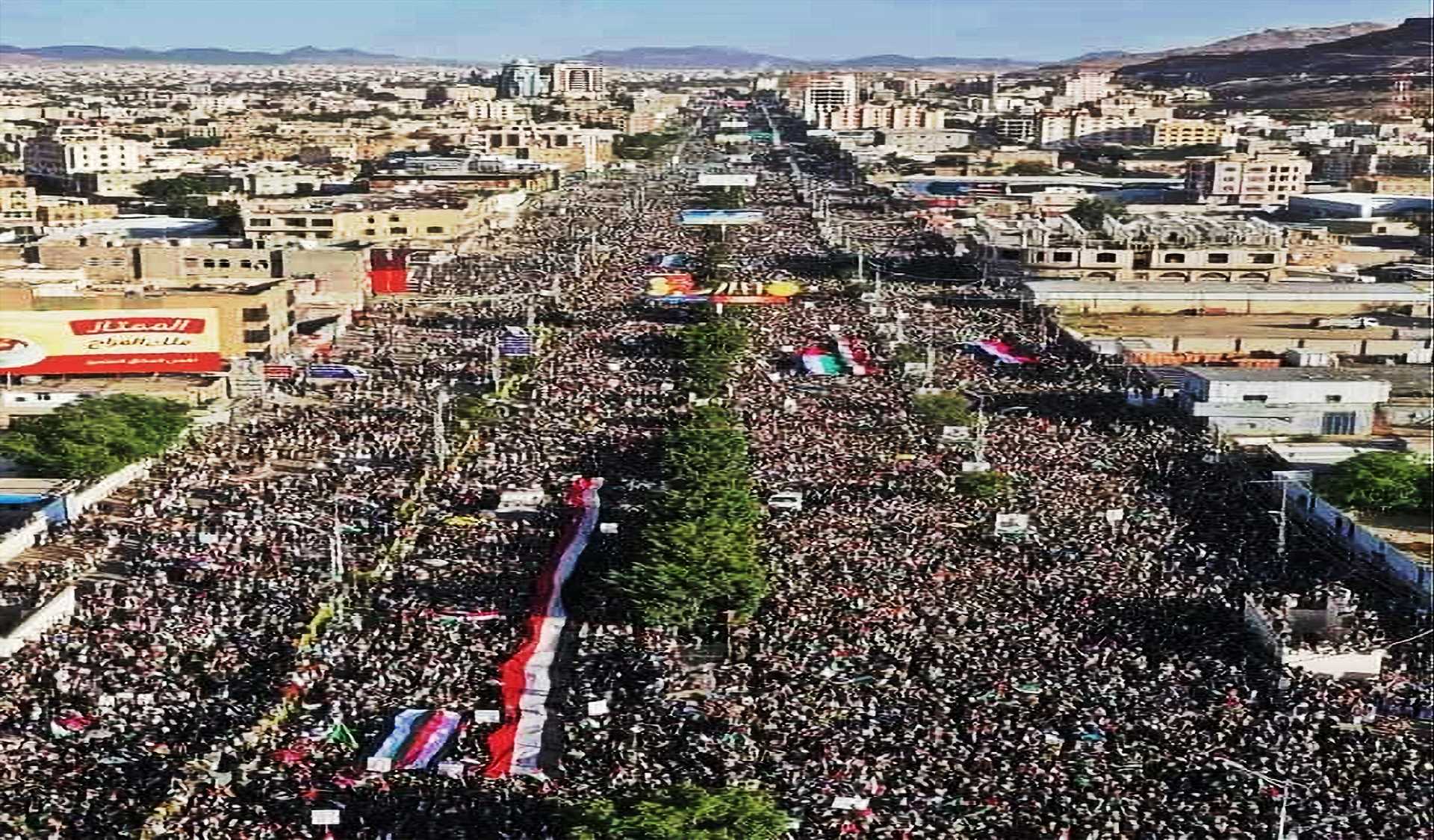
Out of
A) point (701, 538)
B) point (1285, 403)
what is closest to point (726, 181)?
point (1285, 403)

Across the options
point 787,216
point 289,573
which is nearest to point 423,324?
point 289,573

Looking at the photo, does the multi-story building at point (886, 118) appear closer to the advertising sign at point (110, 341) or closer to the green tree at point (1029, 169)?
the green tree at point (1029, 169)

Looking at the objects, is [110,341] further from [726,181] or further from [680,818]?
[726,181]

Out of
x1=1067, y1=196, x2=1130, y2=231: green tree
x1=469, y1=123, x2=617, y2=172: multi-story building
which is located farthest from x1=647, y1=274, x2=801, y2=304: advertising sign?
x1=469, y1=123, x2=617, y2=172: multi-story building

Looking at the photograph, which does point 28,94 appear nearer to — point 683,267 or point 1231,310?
point 683,267

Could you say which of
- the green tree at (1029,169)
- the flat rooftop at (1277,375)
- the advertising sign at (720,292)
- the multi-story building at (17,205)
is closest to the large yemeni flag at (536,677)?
the flat rooftop at (1277,375)

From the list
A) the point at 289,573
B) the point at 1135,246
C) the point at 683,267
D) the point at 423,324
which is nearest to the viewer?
the point at 289,573

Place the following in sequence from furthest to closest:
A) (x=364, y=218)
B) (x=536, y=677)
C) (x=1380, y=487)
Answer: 1. (x=364, y=218)
2. (x=1380, y=487)
3. (x=536, y=677)
